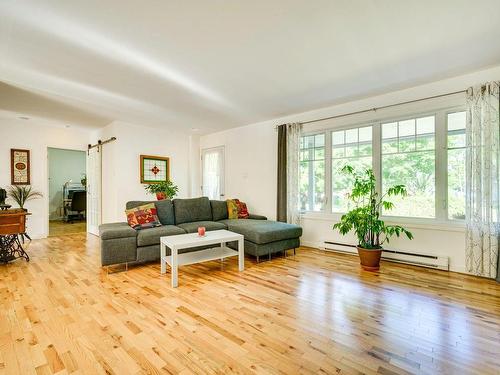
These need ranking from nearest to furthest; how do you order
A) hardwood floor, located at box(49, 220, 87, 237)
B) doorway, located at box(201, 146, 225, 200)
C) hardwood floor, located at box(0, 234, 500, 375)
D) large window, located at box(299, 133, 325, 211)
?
hardwood floor, located at box(0, 234, 500, 375) → large window, located at box(299, 133, 325, 211) → hardwood floor, located at box(49, 220, 87, 237) → doorway, located at box(201, 146, 225, 200)

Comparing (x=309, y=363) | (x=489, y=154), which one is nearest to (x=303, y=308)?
(x=309, y=363)

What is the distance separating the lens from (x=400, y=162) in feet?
12.1

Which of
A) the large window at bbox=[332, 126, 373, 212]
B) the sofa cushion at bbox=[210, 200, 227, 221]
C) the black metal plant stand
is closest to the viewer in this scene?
the black metal plant stand

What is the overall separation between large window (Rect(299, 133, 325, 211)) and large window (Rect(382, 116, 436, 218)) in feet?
3.36

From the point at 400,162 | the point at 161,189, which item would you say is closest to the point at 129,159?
the point at 161,189

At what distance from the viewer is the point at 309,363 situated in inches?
62.0

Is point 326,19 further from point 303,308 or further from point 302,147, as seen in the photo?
point 302,147

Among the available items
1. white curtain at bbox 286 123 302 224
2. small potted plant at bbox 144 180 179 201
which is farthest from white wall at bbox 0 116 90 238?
white curtain at bbox 286 123 302 224

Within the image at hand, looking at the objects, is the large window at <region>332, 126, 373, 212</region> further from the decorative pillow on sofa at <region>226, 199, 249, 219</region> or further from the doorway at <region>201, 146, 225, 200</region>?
the doorway at <region>201, 146, 225, 200</region>

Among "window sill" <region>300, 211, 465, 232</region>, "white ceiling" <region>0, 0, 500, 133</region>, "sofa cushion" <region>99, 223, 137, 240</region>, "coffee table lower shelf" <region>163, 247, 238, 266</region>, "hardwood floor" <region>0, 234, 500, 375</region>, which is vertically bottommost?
"hardwood floor" <region>0, 234, 500, 375</region>

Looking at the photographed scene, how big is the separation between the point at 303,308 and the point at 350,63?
2.61 meters

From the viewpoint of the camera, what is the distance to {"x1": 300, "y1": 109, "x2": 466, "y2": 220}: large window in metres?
3.28

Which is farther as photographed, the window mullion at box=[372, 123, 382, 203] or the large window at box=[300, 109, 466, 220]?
the window mullion at box=[372, 123, 382, 203]

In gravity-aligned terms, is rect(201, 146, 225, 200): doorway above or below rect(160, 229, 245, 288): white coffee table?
above
